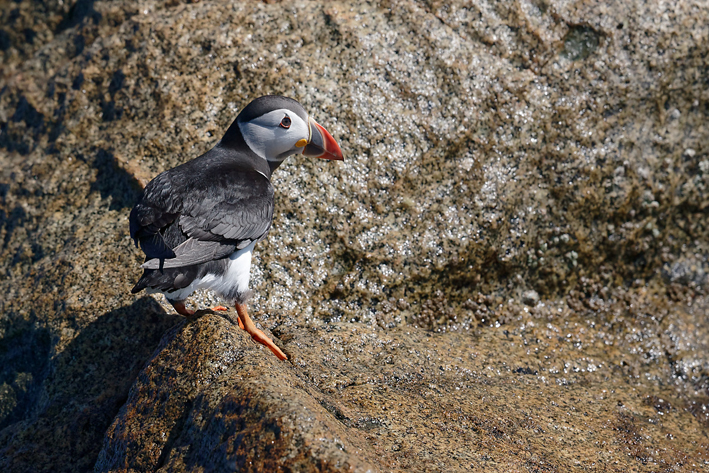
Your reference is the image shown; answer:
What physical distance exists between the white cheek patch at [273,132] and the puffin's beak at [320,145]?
59 millimetres

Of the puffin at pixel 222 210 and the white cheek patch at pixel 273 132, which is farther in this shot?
the white cheek patch at pixel 273 132

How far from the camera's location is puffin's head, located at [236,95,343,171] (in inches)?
166

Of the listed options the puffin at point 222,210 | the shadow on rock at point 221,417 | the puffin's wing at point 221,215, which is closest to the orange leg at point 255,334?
the puffin at point 222,210

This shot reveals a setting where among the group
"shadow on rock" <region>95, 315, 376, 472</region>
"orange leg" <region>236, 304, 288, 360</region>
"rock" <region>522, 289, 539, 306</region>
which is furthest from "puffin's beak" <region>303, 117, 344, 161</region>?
"rock" <region>522, 289, 539, 306</region>

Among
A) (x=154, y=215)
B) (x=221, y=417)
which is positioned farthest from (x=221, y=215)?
(x=221, y=417)

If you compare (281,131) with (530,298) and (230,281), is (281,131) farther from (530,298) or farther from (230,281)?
(530,298)

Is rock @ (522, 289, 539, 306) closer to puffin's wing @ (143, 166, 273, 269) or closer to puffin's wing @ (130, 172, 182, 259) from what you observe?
puffin's wing @ (143, 166, 273, 269)

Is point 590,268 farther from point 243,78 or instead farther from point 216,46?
point 216,46

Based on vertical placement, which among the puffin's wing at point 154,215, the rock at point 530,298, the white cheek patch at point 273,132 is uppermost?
the white cheek patch at point 273,132

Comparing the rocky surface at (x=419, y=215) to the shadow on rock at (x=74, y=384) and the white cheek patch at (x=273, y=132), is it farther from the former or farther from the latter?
the white cheek patch at (x=273, y=132)

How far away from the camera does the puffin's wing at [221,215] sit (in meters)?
3.59

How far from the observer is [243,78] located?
16.9ft

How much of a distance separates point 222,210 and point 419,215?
68.9 inches

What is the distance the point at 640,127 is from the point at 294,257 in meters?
3.16
